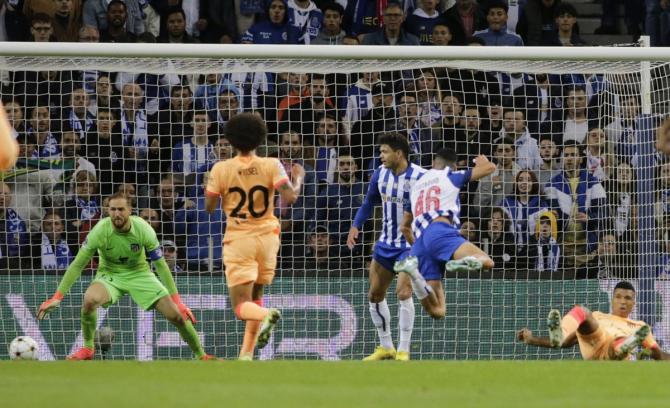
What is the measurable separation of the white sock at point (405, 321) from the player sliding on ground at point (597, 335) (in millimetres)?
1371

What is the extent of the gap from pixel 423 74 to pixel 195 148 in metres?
2.64

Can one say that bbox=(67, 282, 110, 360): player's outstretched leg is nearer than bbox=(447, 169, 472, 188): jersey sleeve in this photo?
No

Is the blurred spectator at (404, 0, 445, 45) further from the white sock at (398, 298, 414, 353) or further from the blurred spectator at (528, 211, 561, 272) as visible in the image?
the white sock at (398, 298, 414, 353)

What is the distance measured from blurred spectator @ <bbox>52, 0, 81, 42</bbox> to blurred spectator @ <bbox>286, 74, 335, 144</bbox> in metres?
3.23

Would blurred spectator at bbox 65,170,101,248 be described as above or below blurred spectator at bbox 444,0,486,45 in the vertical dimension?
below

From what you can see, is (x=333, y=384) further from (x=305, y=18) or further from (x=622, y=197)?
(x=305, y=18)

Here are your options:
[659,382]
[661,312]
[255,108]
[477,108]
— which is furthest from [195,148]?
[659,382]

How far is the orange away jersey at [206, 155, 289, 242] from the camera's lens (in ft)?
38.0

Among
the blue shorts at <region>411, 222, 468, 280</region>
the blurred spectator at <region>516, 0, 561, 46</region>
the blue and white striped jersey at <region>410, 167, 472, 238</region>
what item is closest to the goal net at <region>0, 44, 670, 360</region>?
the blue and white striped jersey at <region>410, 167, 472, 238</region>

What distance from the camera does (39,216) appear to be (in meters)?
14.7

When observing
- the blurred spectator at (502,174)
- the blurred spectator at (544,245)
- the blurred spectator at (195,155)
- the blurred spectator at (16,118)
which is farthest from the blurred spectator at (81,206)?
the blurred spectator at (544,245)

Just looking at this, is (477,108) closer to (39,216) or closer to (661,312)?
(661,312)

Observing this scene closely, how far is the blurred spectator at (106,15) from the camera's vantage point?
16969mm

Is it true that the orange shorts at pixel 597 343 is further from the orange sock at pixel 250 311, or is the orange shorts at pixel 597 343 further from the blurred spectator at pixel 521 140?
the orange sock at pixel 250 311
